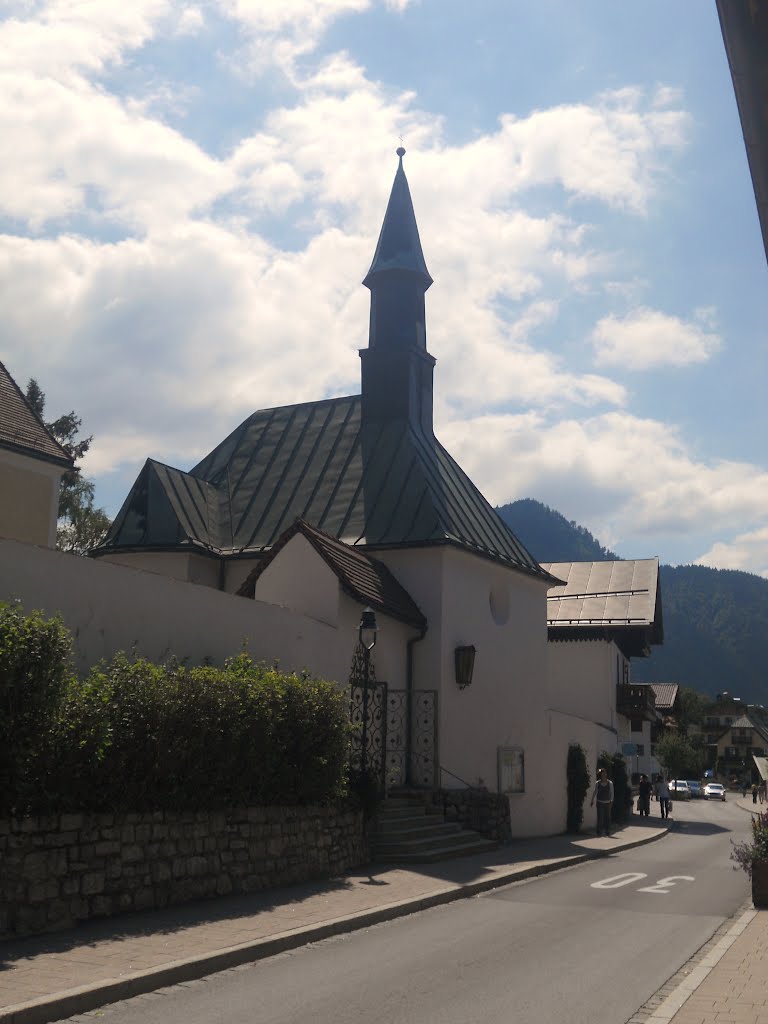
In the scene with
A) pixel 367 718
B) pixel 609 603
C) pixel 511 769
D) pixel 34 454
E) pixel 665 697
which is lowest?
pixel 511 769

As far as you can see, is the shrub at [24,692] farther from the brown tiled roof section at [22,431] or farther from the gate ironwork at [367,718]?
the brown tiled roof section at [22,431]

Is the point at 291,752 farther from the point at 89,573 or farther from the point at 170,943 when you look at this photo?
the point at 170,943

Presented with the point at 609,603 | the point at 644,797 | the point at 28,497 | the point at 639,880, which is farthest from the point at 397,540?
the point at 644,797

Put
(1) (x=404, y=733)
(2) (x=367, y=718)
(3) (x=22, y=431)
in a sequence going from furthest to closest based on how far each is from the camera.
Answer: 1. (3) (x=22, y=431)
2. (1) (x=404, y=733)
3. (2) (x=367, y=718)

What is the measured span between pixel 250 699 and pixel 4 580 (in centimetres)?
323

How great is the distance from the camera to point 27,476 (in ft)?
69.9

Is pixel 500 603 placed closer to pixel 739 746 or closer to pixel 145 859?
pixel 145 859

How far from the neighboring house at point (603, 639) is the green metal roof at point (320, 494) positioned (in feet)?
44.1

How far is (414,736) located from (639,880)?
569cm

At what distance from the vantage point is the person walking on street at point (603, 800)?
969 inches

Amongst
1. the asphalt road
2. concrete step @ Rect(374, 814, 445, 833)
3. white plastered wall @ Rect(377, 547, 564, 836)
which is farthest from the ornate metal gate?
the asphalt road

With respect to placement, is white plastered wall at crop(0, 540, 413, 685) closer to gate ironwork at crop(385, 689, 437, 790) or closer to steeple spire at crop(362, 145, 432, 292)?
gate ironwork at crop(385, 689, 437, 790)

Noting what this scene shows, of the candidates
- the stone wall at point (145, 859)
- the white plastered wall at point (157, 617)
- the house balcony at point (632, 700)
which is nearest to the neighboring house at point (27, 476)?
the white plastered wall at point (157, 617)

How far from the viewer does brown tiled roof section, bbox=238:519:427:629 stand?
18797 millimetres
